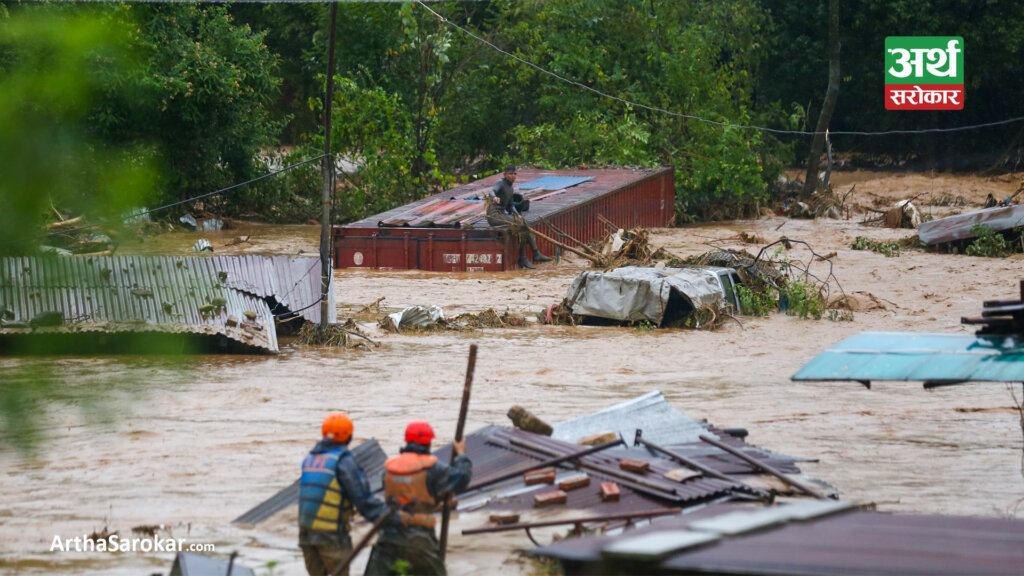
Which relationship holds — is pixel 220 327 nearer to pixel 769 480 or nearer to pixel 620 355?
pixel 620 355

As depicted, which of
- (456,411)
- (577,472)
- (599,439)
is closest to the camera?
(577,472)

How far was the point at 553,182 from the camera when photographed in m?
31.2

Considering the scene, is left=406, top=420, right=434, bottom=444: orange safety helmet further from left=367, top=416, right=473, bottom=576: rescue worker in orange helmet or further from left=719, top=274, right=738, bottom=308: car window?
left=719, top=274, right=738, bottom=308: car window

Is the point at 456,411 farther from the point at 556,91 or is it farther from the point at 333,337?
the point at 556,91

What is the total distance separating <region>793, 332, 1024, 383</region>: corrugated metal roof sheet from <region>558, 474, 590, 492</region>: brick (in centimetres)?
191

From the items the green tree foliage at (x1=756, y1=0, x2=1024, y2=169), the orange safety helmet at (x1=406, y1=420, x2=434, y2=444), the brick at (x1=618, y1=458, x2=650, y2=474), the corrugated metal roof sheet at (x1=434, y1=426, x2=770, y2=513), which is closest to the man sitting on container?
the corrugated metal roof sheet at (x1=434, y1=426, x2=770, y2=513)

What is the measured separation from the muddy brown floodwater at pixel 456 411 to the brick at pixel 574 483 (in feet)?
1.87

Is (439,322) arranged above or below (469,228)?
below

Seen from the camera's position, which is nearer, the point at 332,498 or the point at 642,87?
the point at 332,498

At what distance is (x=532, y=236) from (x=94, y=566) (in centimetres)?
1786

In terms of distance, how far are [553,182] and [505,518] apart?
2377cm

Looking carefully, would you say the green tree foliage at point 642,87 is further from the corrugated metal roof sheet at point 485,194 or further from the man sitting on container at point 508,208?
the man sitting on container at point 508,208

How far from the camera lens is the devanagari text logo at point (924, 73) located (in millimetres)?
41750

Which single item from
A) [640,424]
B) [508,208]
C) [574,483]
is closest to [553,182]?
[508,208]
